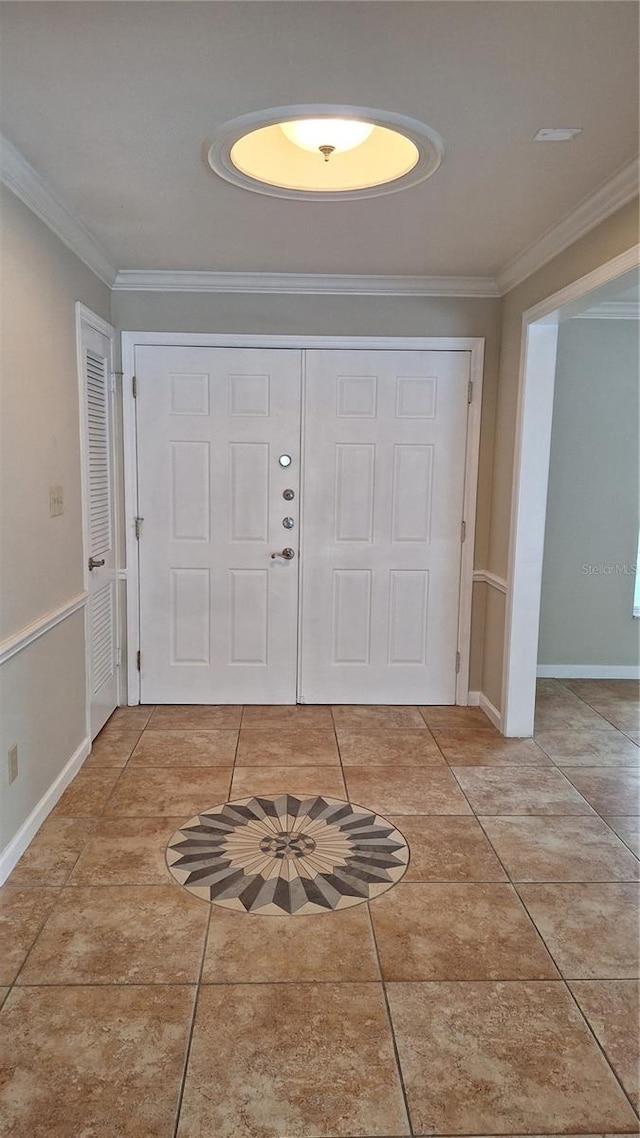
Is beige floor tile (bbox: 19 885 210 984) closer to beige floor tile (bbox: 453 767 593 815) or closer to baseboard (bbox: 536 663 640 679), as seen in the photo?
beige floor tile (bbox: 453 767 593 815)

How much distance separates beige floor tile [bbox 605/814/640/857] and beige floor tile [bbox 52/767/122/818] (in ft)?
6.77

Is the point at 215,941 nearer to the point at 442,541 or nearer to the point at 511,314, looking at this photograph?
the point at 442,541

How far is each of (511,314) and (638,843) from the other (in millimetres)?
2593

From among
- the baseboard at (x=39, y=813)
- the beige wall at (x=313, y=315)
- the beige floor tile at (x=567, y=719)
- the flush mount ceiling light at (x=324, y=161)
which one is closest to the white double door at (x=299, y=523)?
the beige wall at (x=313, y=315)

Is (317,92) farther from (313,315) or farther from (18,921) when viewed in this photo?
(18,921)

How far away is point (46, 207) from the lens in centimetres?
261

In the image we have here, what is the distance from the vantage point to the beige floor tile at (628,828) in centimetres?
268

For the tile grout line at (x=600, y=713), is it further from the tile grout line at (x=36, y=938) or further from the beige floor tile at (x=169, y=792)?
the tile grout line at (x=36, y=938)

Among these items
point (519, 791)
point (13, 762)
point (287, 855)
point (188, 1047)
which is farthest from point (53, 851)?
point (519, 791)

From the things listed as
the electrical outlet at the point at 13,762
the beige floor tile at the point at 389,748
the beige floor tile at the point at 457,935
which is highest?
the electrical outlet at the point at 13,762

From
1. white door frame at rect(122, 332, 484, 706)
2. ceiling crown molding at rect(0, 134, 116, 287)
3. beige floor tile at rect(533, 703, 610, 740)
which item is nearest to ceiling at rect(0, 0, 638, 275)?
ceiling crown molding at rect(0, 134, 116, 287)

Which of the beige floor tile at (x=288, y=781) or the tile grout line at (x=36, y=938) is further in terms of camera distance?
the beige floor tile at (x=288, y=781)

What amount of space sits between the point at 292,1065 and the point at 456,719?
2.45 metres

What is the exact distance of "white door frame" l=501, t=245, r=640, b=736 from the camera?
3402 mm
